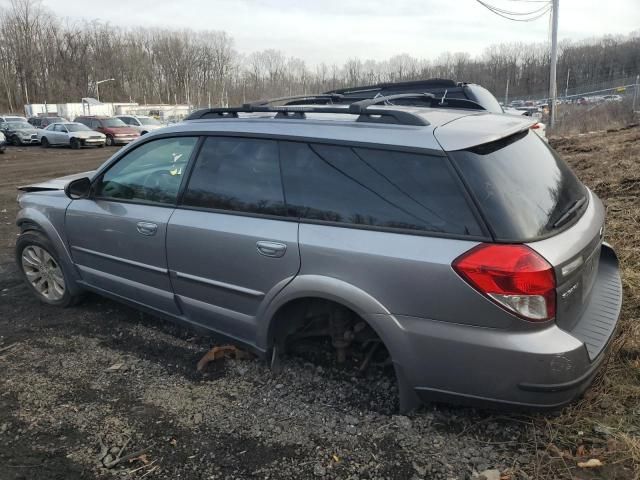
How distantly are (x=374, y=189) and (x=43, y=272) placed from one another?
347 cm

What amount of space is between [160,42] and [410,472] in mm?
110698

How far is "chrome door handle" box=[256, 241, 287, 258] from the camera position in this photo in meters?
2.74

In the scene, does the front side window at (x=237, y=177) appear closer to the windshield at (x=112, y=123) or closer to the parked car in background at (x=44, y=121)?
the windshield at (x=112, y=123)

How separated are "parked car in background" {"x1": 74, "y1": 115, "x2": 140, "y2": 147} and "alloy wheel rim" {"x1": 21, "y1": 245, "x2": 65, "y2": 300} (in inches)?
988

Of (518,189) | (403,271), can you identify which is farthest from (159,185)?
(518,189)

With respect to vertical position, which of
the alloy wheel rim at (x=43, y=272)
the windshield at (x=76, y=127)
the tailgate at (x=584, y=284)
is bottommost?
the alloy wheel rim at (x=43, y=272)

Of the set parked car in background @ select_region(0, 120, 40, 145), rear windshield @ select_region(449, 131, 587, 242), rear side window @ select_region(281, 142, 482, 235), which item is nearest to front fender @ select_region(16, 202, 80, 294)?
rear side window @ select_region(281, 142, 482, 235)

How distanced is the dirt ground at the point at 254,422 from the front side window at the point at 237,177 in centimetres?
113

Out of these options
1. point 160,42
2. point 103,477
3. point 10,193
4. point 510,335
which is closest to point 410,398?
point 510,335

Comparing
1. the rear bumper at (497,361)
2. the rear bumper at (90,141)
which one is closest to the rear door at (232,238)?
the rear bumper at (497,361)

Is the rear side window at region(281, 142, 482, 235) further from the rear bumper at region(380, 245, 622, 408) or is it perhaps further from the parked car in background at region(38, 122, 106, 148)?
the parked car in background at region(38, 122, 106, 148)

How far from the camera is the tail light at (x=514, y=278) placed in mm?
2146

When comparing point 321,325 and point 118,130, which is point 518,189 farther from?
point 118,130

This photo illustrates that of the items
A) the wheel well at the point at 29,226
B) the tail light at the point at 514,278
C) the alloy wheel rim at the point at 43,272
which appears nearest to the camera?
the tail light at the point at 514,278
